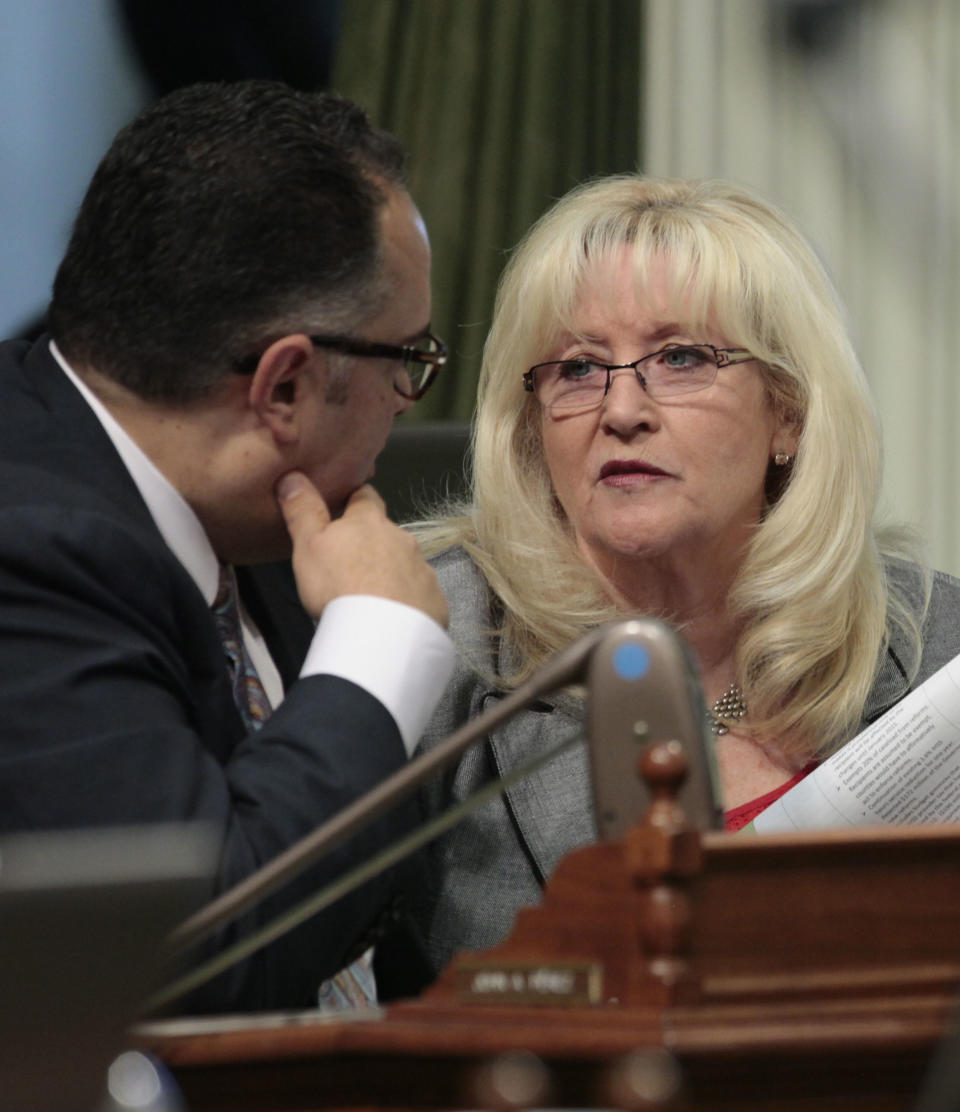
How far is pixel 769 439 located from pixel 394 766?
2.72ft

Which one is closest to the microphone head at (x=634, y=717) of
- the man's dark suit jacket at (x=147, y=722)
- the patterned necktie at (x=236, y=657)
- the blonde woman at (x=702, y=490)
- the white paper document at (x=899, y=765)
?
the man's dark suit jacket at (x=147, y=722)

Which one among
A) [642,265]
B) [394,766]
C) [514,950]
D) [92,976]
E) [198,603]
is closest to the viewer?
[92,976]

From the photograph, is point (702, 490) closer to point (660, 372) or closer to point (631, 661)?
point (660, 372)

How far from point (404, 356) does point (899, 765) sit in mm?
599

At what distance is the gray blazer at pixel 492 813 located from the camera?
1.60m

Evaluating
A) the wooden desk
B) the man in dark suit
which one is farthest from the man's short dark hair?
the wooden desk

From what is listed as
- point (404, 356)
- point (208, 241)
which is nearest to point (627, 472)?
point (404, 356)

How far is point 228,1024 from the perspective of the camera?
766 millimetres

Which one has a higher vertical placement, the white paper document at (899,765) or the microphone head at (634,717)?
the microphone head at (634,717)

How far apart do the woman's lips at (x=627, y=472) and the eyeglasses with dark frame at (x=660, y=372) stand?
8 cm

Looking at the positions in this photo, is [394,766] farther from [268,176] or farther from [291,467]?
[268,176]

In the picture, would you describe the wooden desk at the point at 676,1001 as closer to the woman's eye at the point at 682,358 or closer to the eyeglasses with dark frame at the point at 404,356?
the eyeglasses with dark frame at the point at 404,356

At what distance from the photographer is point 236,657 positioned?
1596 mm

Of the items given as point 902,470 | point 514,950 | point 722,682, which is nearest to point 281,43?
point 902,470
